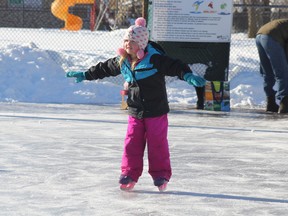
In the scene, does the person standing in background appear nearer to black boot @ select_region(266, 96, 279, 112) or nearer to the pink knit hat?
black boot @ select_region(266, 96, 279, 112)

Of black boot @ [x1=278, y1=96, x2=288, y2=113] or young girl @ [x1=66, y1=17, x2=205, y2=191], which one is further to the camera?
black boot @ [x1=278, y1=96, x2=288, y2=113]

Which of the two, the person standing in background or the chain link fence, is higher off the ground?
the person standing in background

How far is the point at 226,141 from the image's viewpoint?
28.5 feet

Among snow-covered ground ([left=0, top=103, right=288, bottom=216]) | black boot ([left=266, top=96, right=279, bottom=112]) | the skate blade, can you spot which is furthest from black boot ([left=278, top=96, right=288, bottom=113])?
the skate blade

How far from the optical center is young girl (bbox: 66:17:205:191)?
19.0 ft

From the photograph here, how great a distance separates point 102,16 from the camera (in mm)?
30266

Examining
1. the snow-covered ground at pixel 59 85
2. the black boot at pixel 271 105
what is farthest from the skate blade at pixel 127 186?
the snow-covered ground at pixel 59 85

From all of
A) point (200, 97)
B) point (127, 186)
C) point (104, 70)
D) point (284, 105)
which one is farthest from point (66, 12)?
point (127, 186)

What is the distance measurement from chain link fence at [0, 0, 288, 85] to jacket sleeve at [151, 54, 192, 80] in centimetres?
1006

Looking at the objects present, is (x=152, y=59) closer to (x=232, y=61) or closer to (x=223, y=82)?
(x=223, y=82)

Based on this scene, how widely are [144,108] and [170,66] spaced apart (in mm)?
352

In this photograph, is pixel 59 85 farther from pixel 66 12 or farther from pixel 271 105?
pixel 66 12

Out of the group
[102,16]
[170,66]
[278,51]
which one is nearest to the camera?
[170,66]

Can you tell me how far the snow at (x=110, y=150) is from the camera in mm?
5434
